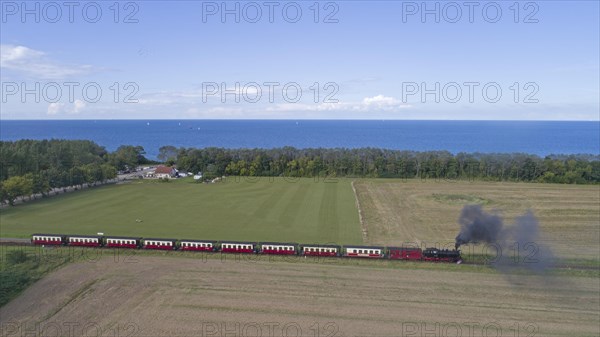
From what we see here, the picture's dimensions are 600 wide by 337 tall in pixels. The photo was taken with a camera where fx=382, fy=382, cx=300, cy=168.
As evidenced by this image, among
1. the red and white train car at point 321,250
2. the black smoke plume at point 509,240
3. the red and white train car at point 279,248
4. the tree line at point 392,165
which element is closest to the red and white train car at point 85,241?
the red and white train car at point 279,248

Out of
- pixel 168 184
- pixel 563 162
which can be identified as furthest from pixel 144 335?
pixel 563 162

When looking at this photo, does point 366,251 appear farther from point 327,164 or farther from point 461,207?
point 327,164

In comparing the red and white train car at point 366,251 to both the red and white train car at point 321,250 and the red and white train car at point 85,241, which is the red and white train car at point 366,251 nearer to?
the red and white train car at point 321,250

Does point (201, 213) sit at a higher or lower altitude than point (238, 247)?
higher

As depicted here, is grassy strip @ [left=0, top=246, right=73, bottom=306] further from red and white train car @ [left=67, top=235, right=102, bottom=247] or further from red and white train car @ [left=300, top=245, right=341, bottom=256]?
red and white train car @ [left=300, top=245, right=341, bottom=256]

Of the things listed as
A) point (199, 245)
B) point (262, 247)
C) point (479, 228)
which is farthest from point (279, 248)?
point (479, 228)

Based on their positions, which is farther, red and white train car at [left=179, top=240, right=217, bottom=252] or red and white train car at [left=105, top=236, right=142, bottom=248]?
red and white train car at [left=105, top=236, right=142, bottom=248]

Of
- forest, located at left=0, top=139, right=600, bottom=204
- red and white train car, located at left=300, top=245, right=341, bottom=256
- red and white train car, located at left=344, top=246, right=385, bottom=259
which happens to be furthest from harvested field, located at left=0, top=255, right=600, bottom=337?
forest, located at left=0, top=139, right=600, bottom=204
